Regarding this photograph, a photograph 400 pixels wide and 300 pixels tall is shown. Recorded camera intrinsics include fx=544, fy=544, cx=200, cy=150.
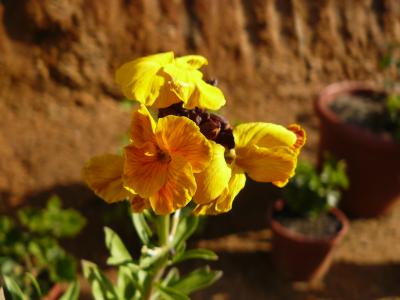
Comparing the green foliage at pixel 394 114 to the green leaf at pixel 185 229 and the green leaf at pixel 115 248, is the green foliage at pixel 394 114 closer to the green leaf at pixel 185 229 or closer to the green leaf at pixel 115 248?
the green leaf at pixel 185 229

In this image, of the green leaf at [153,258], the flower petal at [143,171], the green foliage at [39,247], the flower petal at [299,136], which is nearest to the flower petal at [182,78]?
the flower petal at [143,171]

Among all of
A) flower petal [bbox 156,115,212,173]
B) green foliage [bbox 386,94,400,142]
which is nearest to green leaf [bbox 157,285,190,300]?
flower petal [bbox 156,115,212,173]

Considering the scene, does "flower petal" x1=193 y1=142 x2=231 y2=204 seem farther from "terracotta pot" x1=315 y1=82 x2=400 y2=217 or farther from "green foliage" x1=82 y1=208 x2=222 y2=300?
"terracotta pot" x1=315 y1=82 x2=400 y2=217

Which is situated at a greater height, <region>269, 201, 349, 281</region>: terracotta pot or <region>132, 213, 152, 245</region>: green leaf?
<region>132, 213, 152, 245</region>: green leaf

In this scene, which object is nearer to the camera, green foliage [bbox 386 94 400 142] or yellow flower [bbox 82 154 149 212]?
yellow flower [bbox 82 154 149 212]

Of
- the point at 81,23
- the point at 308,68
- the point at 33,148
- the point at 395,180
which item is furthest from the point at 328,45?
the point at 33,148

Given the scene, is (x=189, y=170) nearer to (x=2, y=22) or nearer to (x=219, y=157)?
(x=219, y=157)

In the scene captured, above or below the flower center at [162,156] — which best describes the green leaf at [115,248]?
below
